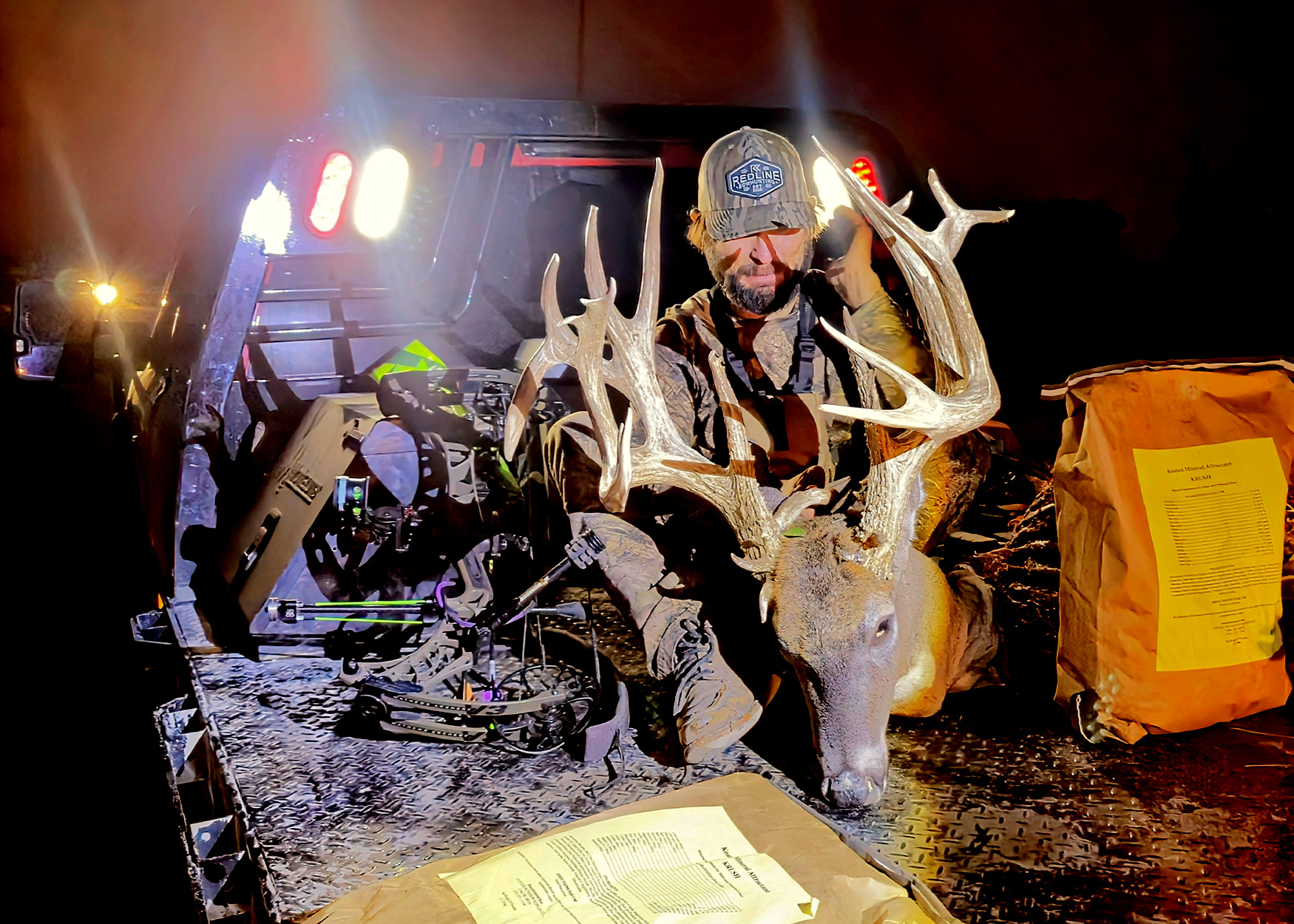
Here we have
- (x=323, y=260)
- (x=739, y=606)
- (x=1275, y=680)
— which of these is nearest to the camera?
(x=1275, y=680)

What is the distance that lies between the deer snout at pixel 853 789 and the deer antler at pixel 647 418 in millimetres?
412

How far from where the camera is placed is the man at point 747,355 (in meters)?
2.62

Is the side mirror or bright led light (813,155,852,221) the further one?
the side mirror

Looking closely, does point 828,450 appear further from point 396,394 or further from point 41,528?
point 41,528

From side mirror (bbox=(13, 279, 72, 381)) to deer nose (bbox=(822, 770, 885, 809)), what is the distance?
410 centimetres

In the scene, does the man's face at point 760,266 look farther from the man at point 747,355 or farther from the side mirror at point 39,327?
the side mirror at point 39,327

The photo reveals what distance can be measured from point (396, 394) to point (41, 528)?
2669 mm

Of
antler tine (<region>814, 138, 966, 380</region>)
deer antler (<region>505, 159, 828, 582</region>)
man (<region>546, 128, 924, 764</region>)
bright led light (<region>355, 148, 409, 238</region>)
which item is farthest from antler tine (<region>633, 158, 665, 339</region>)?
bright led light (<region>355, 148, 409, 238</region>)

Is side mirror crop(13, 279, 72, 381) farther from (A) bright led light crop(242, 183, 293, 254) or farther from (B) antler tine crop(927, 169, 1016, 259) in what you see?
(B) antler tine crop(927, 169, 1016, 259)

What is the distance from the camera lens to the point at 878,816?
2.07 metres

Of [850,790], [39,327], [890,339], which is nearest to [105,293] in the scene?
[39,327]

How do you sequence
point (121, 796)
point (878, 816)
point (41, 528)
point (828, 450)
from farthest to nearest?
point (41, 528)
point (828, 450)
point (121, 796)
point (878, 816)

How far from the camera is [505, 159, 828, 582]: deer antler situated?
2180mm

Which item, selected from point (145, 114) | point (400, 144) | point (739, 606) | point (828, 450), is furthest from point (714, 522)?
point (145, 114)
